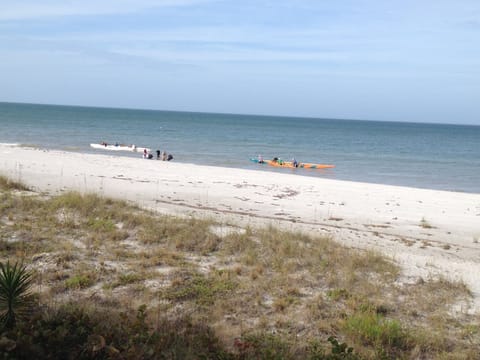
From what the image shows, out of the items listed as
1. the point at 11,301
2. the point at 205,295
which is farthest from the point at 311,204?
the point at 11,301

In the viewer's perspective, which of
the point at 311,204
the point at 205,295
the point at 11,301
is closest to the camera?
the point at 11,301

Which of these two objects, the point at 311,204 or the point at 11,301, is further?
the point at 311,204

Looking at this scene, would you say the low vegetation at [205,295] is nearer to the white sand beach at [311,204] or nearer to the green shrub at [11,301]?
the green shrub at [11,301]

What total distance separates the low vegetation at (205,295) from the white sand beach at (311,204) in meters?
1.12

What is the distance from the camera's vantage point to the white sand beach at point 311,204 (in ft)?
34.4

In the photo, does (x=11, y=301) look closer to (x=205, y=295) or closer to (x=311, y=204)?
(x=205, y=295)

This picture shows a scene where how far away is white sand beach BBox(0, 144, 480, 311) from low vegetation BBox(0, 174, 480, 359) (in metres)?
1.12

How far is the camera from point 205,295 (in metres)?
6.38

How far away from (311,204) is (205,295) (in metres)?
10.2

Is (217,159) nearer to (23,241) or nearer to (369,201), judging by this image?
(369,201)

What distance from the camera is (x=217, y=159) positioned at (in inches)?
1442

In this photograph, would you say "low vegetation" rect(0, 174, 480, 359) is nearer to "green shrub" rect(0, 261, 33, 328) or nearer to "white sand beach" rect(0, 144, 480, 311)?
"green shrub" rect(0, 261, 33, 328)

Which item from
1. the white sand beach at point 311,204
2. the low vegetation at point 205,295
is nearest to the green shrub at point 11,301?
the low vegetation at point 205,295

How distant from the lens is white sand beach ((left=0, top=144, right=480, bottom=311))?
1048 centimetres
